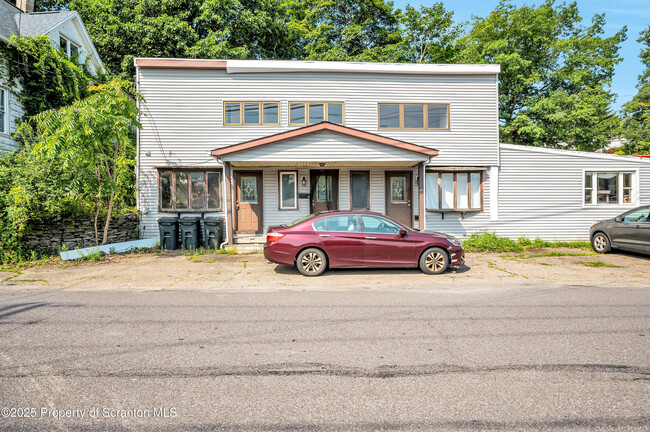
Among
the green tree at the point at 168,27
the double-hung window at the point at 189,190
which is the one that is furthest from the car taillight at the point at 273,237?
the green tree at the point at 168,27

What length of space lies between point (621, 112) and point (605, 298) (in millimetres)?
22709

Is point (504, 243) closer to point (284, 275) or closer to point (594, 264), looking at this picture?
point (594, 264)

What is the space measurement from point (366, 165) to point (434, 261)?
5.75 m

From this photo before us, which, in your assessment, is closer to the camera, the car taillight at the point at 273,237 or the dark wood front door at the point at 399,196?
the car taillight at the point at 273,237

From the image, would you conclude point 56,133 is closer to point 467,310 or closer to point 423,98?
point 467,310

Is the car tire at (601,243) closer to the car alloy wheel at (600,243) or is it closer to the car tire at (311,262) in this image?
the car alloy wheel at (600,243)

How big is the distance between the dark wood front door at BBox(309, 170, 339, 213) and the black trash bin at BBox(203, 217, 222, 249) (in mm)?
3671

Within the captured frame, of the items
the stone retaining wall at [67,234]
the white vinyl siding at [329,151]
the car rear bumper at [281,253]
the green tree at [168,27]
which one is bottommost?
the car rear bumper at [281,253]

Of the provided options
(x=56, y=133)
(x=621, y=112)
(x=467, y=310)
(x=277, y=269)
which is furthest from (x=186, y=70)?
(x=621, y=112)

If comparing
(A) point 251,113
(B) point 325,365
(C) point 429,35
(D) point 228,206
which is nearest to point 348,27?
(C) point 429,35

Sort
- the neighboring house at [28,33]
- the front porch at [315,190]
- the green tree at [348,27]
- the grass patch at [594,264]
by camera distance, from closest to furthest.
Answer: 1. the grass patch at [594,264]
2. the neighboring house at [28,33]
3. the front porch at [315,190]
4. the green tree at [348,27]

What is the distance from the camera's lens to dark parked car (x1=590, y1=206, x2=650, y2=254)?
10156 millimetres

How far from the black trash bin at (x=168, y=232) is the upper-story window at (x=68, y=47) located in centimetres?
1008

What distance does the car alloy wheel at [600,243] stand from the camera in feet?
37.4
